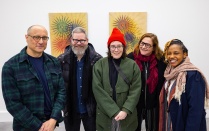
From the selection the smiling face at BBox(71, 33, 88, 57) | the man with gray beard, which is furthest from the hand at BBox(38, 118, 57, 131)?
the smiling face at BBox(71, 33, 88, 57)

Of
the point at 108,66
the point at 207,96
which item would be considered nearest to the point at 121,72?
the point at 108,66

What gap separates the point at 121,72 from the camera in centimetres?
172

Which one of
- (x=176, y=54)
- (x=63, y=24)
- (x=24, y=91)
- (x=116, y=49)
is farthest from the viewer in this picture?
(x=63, y=24)

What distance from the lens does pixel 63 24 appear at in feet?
10.4

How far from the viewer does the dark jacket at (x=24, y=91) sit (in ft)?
4.46

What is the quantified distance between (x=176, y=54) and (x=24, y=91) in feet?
4.33

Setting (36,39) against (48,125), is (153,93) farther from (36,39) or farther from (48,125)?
(36,39)

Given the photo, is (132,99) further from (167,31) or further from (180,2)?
(180,2)

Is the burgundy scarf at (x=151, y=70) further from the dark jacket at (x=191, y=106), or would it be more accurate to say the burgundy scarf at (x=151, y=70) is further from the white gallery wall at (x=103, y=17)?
the white gallery wall at (x=103, y=17)

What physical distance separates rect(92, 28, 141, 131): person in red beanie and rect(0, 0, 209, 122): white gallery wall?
1554 millimetres

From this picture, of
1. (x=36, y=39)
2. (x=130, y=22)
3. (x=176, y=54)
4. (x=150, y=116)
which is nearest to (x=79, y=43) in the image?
(x=36, y=39)

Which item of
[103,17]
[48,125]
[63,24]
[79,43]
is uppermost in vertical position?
[103,17]

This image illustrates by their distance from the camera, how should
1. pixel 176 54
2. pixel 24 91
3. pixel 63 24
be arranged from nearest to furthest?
pixel 24 91 → pixel 176 54 → pixel 63 24

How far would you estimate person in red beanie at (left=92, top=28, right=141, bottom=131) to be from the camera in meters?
1.67
